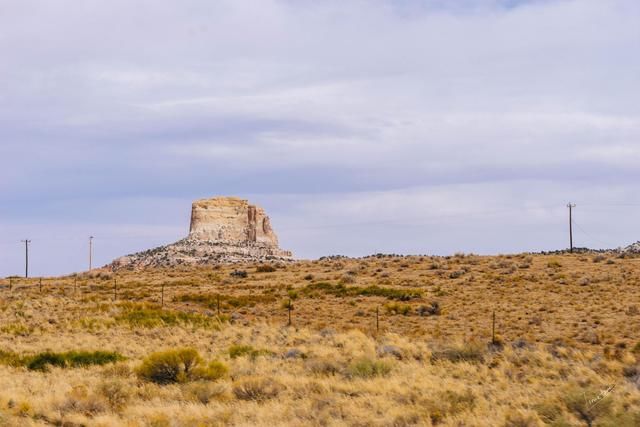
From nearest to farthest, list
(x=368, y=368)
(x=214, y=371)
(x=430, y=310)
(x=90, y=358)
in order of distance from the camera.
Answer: (x=368, y=368) < (x=214, y=371) < (x=90, y=358) < (x=430, y=310)

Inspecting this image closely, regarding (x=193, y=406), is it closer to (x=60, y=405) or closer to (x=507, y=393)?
(x=60, y=405)

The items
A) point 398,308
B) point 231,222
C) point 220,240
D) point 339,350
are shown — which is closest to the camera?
point 339,350

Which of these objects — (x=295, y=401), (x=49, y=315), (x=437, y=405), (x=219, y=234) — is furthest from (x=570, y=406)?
(x=219, y=234)

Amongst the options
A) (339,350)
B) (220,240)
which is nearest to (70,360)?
(339,350)

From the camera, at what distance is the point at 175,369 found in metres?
18.9

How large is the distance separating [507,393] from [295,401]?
4.69 m

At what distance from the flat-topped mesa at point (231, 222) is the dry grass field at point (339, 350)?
64984 mm

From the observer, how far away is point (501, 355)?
21.2 meters

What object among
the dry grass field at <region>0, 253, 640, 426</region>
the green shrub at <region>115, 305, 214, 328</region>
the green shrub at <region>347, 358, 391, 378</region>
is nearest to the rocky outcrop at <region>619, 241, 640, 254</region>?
the dry grass field at <region>0, 253, 640, 426</region>

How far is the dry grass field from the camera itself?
1373cm

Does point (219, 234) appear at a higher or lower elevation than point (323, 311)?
higher

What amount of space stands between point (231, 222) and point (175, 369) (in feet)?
354

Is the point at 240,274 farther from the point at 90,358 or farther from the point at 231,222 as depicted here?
the point at 231,222

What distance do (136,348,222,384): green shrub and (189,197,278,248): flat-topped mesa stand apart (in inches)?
3985
